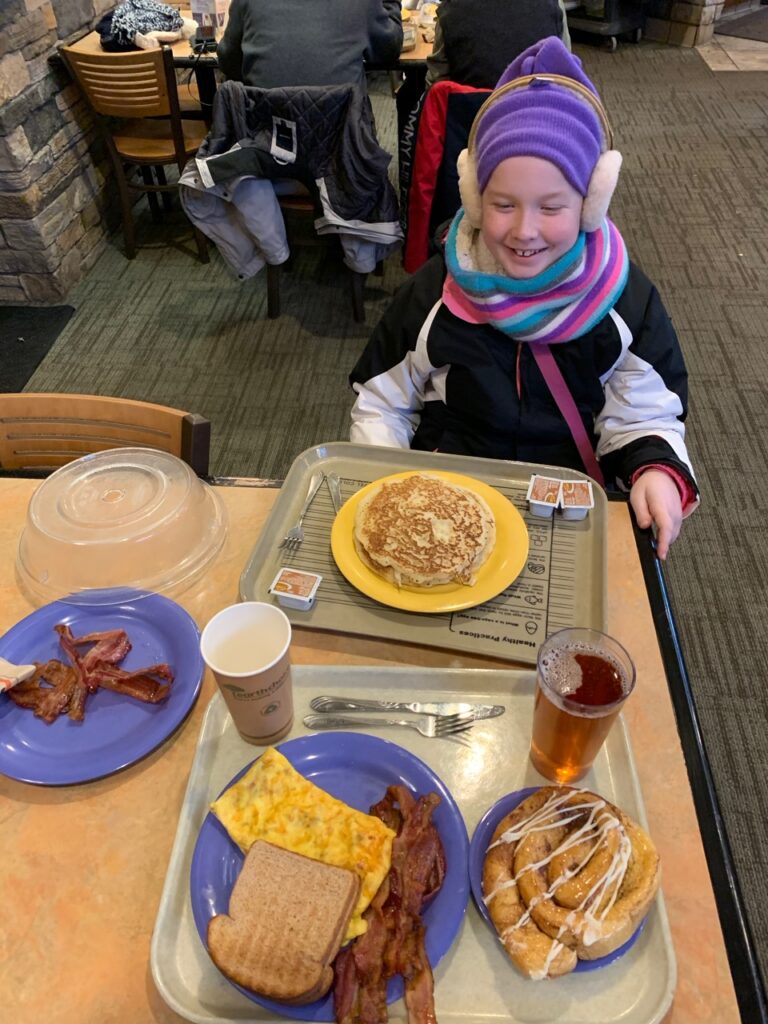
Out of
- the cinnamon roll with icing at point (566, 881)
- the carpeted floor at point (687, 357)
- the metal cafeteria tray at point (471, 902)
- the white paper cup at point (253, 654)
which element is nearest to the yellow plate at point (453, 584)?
the metal cafeteria tray at point (471, 902)

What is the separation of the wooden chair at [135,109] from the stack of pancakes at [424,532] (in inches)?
113

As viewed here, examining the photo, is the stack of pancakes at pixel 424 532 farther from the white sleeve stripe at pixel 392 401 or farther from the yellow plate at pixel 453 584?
the white sleeve stripe at pixel 392 401

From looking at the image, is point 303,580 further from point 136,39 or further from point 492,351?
point 136,39

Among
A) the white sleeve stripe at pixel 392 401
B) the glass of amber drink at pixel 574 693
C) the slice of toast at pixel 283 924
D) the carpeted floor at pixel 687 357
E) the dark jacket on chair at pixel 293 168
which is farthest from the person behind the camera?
the dark jacket on chair at pixel 293 168

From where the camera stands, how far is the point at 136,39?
10.5 feet

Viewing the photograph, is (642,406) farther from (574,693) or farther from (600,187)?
(574,693)

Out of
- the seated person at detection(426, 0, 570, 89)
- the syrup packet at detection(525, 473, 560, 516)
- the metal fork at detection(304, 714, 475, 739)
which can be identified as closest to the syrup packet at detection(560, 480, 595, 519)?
the syrup packet at detection(525, 473, 560, 516)

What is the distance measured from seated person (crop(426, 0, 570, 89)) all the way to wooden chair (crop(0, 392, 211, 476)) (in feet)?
6.31

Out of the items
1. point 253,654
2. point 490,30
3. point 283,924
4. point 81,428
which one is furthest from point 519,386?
point 490,30

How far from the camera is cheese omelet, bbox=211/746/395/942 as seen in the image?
2.40 ft

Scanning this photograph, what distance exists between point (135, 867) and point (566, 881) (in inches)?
18.8

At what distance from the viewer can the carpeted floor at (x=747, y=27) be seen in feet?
20.0

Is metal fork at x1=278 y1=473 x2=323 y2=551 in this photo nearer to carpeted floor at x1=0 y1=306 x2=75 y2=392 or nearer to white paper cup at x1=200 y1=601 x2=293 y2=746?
white paper cup at x1=200 y1=601 x2=293 y2=746

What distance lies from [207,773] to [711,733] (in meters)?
1.40
